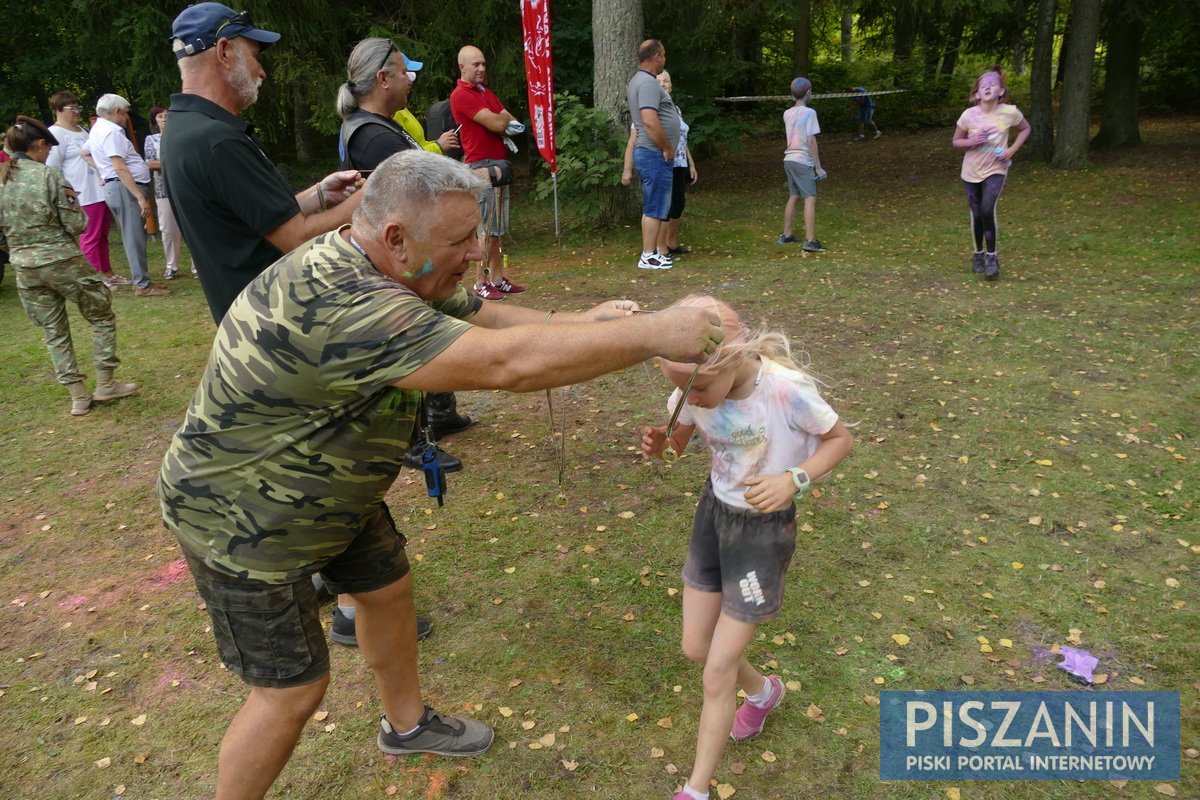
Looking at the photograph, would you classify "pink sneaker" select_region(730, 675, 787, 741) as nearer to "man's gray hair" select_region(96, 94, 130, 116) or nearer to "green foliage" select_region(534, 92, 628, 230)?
"green foliage" select_region(534, 92, 628, 230)

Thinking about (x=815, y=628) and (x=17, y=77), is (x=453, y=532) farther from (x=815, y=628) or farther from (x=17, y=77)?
(x=17, y=77)

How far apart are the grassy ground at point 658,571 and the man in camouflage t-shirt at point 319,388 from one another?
0.90m

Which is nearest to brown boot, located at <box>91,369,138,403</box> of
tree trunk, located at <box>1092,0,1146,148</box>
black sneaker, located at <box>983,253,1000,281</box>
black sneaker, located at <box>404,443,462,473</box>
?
black sneaker, located at <box>404,443,462,473</box>

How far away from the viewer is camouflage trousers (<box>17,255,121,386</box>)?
6000 mm

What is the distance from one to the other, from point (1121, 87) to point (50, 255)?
59.6ft

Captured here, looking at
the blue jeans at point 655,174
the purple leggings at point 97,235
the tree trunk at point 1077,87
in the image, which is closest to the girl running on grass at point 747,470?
the blue jeans at point 655,174

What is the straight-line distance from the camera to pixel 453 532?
4.37 metres

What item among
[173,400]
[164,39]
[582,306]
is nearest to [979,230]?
[582,306]

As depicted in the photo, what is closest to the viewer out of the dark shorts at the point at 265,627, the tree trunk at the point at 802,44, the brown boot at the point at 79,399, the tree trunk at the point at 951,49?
the dark shorts at the point at 265,627

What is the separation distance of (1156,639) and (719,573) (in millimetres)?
2013

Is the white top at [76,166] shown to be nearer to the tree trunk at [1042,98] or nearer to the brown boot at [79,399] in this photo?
the brown boot at [79,399]

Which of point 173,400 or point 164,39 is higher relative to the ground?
point 164,39

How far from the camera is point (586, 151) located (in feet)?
35.2

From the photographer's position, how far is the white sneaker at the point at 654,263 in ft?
31.4
